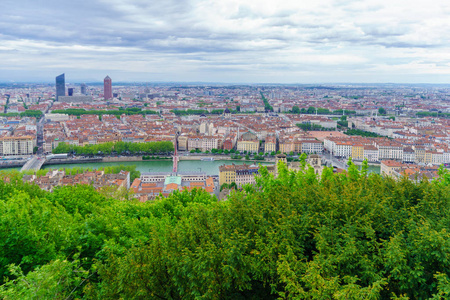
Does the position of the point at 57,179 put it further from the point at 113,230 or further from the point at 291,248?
the point at 291,248

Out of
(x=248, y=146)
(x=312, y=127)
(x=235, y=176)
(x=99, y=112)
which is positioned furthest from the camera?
(x=99, y=112)

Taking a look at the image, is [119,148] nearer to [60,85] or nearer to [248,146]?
[248,146]

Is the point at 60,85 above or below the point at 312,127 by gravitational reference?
above

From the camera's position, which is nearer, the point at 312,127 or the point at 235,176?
the point at 235,176

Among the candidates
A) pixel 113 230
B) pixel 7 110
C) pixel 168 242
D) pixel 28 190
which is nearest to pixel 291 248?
pixel 168 242

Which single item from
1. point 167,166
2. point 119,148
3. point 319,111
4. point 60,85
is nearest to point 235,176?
point 167,166
